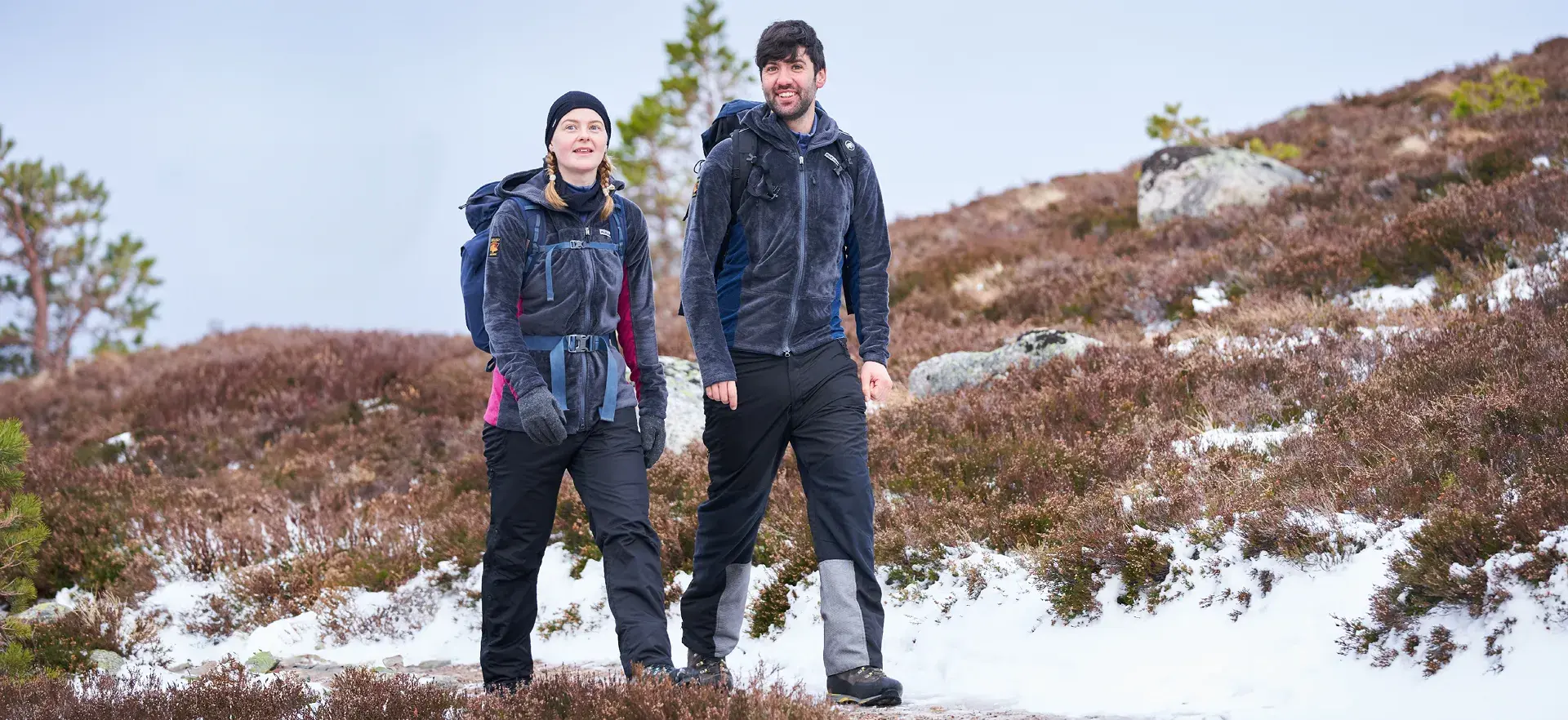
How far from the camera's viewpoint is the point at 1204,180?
1393cm

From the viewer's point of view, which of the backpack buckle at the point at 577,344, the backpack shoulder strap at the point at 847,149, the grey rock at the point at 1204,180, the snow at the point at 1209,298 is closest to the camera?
the backpack buckle at the point at 577,344

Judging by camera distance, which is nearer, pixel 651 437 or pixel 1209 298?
pixel 651 437

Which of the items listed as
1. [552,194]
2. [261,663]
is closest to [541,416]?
[552,194]

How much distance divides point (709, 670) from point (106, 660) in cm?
430

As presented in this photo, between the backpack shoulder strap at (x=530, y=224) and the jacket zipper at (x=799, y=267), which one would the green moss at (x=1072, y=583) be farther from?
the backpack shoulder strap at (x=530, y=224)

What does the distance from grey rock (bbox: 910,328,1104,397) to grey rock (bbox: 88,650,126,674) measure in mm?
5640

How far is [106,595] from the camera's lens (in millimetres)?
7270

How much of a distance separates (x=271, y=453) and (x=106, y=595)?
133 inches

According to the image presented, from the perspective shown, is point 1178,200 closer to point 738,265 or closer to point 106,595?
point 738,265

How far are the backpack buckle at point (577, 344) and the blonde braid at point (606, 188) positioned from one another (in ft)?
1.55

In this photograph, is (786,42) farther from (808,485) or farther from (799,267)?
(808,485)

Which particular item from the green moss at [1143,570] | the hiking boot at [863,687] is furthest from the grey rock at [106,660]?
the green moss at [1143,570]

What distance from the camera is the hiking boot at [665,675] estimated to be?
12.0 ft

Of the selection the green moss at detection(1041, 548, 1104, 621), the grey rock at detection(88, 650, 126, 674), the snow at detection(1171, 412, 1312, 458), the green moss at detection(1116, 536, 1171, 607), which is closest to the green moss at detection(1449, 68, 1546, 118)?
the snow at detection(1171, 412, 1312, 458)
